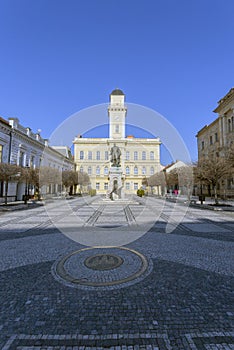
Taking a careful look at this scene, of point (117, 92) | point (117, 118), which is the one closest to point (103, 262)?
point (117, 118)

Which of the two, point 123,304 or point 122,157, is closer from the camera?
point 123,304

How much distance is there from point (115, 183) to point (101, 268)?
21.1 metres

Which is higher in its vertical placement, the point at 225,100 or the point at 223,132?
the point at 225,100

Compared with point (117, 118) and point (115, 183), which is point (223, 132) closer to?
point (115, 183)

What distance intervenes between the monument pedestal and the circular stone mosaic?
19.7m

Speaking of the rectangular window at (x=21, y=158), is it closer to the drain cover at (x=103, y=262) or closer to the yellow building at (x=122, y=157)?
the drain cover at (x=103, y=262)

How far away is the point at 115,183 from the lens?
2558cm

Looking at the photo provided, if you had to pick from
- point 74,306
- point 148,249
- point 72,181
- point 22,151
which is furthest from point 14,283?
point 72,181

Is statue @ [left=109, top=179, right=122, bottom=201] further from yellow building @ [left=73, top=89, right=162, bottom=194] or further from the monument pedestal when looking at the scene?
yellow building @ [left=73, top=89, right=162, bottom=194]

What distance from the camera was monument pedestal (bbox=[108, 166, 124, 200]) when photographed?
83.5 feet

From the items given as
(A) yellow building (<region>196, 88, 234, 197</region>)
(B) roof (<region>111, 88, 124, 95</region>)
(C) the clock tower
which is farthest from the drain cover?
(B) roof (<region>111, 88, 124, 95</region>)

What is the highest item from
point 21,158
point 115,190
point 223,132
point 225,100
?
point 225,100

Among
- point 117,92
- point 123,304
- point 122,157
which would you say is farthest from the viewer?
point 117,92

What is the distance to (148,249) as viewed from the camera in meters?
5.91
